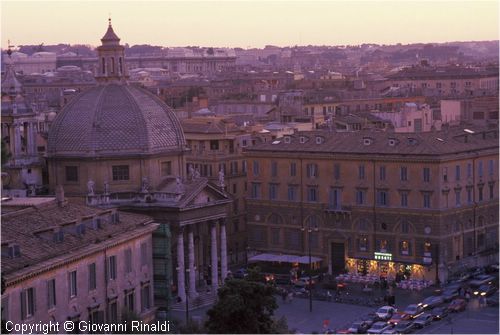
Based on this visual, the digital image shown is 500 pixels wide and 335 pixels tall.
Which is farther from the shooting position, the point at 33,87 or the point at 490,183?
the point at 33,87

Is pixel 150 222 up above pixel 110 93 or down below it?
below

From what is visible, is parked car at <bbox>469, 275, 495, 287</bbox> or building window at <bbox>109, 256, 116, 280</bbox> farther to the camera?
parked car at <bbox>469, 275, 495, 287</bbox>

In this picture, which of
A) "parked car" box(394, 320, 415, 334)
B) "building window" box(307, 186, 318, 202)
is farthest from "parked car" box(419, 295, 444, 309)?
"building window" box(307, 186, 318, 202)

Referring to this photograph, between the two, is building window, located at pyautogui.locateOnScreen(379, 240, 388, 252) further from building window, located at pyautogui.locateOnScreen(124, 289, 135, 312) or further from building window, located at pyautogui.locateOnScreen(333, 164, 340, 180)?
building window, located at pyautogui.locateOnScreen(124, 289, 135, 312)

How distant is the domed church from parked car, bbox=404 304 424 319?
787cm

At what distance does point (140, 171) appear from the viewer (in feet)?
180

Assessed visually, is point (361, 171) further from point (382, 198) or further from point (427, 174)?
point (427, 174)

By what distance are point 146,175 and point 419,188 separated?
11912mm

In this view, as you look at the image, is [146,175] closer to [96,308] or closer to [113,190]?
[113,190]

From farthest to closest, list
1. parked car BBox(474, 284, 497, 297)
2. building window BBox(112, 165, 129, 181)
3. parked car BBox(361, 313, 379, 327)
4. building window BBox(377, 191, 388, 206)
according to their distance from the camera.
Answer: building window BBox(377, 191, 388, 206) < building window BBox(112, 165, 129, 181) < parked car BBox(474, 284, 497, 297) < parked car BBox(361, 313, 379, 327)

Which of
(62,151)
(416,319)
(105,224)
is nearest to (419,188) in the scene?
(416,319)

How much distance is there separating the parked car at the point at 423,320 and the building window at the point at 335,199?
12579 mm

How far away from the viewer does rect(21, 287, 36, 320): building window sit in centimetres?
3581

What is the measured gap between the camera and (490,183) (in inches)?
2454
